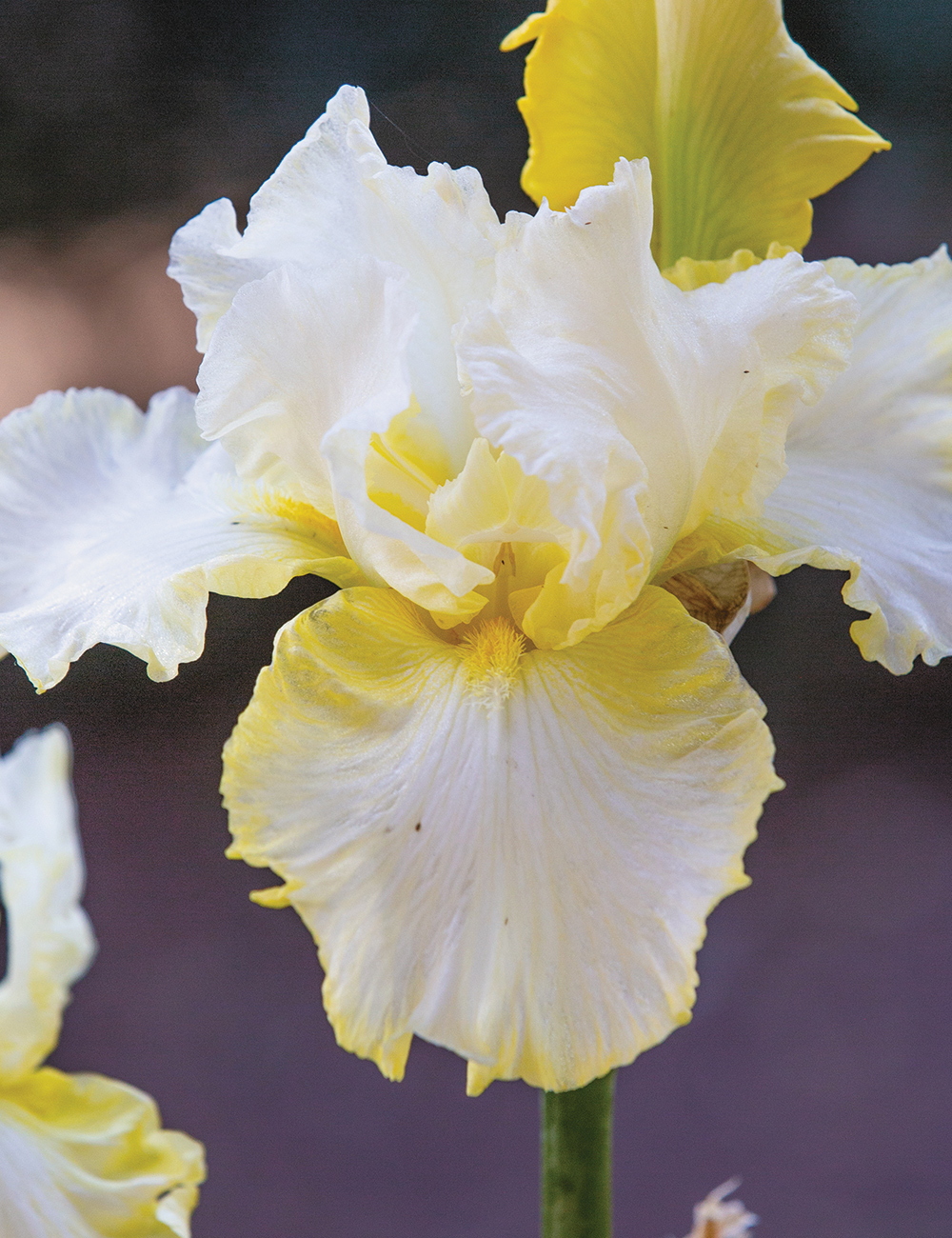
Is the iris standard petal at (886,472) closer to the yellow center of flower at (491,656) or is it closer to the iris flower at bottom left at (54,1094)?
the yellow center of flower at (491,656)

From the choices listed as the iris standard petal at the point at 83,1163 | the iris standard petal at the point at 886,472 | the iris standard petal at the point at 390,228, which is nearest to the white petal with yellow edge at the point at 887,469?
the iris standard petal at the point at 886,472

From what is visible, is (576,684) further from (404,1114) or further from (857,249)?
(857,249)

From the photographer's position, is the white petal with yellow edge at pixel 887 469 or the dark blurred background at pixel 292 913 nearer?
the white petal with yellow edge at pixel 887 469

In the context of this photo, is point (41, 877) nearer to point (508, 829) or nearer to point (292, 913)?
point (508, 829)

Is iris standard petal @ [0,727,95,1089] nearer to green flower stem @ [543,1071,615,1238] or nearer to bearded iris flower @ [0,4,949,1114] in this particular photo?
bearded iris flower @ [0,4,949,1114]

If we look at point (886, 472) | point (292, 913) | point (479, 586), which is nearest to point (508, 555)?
point (479, 586)

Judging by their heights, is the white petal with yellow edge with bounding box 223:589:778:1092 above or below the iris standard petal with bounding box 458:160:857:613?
below

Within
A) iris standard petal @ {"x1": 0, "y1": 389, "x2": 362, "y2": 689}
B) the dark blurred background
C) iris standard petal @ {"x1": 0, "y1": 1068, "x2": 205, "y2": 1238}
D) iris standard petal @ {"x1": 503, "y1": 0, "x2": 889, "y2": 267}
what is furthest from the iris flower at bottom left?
the dark blurred background

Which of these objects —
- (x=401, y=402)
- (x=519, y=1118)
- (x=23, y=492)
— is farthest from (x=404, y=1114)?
(x=401, y=402)
